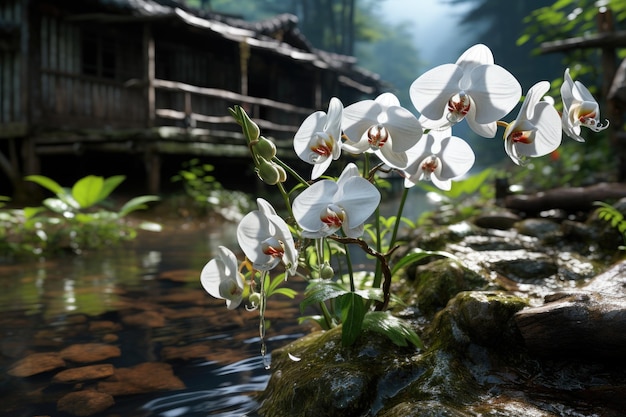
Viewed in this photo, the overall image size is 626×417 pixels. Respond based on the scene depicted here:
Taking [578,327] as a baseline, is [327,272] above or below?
above

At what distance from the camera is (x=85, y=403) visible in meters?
1.86

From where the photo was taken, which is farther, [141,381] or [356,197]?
[141,381]

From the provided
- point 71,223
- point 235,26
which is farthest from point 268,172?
point 235,26

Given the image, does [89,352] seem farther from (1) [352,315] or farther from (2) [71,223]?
(2) [71,223]

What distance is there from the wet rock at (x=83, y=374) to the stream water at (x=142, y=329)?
0.16 ft

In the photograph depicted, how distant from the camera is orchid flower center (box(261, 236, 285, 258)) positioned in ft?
4.26

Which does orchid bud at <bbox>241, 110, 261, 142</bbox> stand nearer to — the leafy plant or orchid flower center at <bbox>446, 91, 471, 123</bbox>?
orchid flower center at <bbox>446, 91, 471, 123</bbox>

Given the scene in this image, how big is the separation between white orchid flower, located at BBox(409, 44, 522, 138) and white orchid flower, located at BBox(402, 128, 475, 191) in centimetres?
19

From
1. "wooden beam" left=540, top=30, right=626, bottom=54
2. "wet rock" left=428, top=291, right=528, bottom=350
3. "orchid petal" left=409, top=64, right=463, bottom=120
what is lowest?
"wet rock" left=428, top=291, right=528, bottom=350

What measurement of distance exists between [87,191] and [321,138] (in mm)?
5486

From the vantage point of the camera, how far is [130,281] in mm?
4191

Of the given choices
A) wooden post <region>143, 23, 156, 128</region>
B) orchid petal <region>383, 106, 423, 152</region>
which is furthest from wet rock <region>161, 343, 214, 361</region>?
wooden post <region>143, 23, 156, 128</region>

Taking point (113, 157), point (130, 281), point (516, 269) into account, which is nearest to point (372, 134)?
point (516, 269)

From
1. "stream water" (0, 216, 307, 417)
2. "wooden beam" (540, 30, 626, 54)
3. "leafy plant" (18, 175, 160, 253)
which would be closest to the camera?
"stream water" (0, 216, 307, 417)
